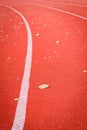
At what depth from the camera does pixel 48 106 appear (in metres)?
4.41

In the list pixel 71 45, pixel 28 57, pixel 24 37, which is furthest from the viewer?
pixel 24 37

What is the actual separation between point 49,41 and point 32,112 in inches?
189

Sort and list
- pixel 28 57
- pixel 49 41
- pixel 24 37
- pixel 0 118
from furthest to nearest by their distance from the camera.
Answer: pixel 24 37
pixel 49 41
pixel 28 57
pixel 0 118

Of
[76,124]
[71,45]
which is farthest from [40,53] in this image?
[76,124]

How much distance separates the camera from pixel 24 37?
31.6ft

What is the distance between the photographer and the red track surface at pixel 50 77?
4043mm

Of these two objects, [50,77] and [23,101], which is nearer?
[23,101]

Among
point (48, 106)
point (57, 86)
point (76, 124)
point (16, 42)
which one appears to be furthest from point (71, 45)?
point (76, 124)

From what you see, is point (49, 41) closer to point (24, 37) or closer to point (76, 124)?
point (24, 37)

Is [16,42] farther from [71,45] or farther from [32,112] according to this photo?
[32,112]

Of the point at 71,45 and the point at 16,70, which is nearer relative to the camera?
the point at 16,70

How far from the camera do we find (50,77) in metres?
5.64

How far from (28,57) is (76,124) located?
369cm

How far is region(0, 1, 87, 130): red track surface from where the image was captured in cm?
404
